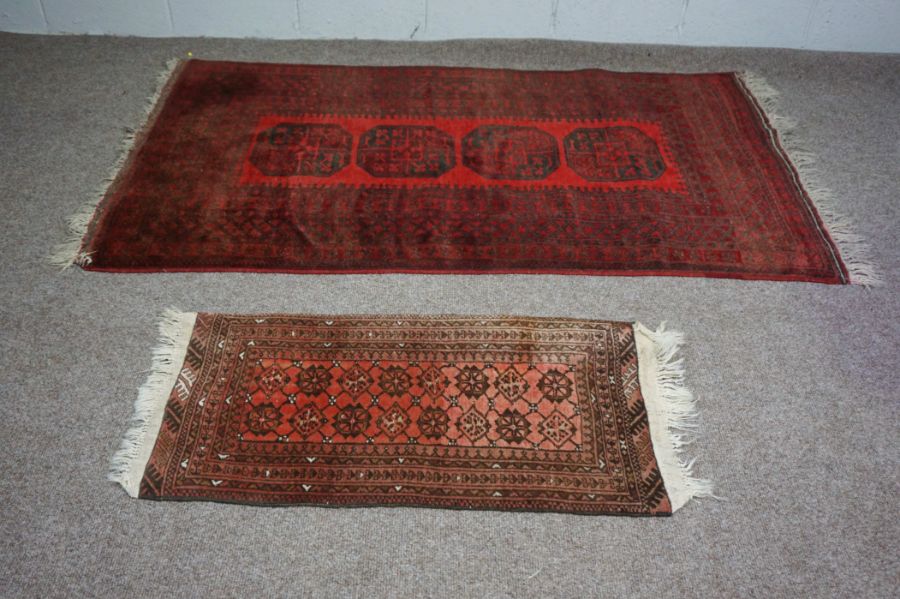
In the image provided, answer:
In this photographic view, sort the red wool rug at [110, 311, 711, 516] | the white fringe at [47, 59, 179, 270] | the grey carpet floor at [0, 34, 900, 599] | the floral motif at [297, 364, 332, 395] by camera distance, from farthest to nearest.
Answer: the white fringe at [47, 59, 179, 270]
the floral motif at [297, 364, 332, 395]
the red wool rug at [110, 311, 711, 516]
the grey carpet floor at [0, 34, 900, 599]

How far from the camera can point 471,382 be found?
1.56 meters

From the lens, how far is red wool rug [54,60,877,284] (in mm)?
1855

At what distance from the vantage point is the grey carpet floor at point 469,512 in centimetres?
127

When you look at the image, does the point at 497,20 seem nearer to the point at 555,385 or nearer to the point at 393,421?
the point at 555,385

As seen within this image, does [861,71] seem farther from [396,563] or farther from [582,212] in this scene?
[396,563]

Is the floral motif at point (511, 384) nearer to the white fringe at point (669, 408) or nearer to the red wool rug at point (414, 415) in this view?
the red wool rug at point (414, 415)

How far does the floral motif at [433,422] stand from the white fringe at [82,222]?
3.48 ft

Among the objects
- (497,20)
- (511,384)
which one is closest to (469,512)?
(511,384)

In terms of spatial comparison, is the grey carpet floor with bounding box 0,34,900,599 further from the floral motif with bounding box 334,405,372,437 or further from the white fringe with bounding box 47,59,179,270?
the floral motif with bounding box 334,405,372,437

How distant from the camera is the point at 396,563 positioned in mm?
1283

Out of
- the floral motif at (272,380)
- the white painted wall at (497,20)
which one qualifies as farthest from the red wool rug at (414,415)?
the white painted wall at (497,20)

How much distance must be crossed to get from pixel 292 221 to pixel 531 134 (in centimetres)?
90

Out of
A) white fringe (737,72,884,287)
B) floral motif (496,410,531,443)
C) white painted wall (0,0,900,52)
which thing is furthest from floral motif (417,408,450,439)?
white painted wall (0,0,900,52)

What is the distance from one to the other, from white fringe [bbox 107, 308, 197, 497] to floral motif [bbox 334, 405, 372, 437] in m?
0.41
